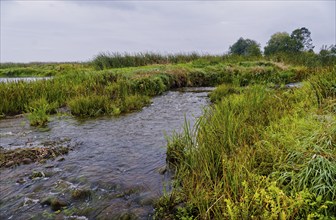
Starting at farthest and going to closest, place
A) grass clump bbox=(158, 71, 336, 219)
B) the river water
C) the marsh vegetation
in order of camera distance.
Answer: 1. the river water
2. the marsh vegetation
3. grass clump bbox=(158, 71, 336, 219)

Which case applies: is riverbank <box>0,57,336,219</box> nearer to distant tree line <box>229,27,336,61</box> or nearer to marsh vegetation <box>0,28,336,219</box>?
marsh vegetation <box>0,28,336,219</box>

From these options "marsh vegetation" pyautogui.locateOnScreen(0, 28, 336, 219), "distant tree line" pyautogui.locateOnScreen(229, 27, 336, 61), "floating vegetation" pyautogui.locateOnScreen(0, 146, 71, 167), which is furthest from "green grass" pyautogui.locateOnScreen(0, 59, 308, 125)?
"distant tree line" pyautogui.locateOnScreen(229, 27, 336, 61)

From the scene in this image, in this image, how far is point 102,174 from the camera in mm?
5062

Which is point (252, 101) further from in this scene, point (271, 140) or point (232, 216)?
point (232, 216)

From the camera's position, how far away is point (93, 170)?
17.2ft

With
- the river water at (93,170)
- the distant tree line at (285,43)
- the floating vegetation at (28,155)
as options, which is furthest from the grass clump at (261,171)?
the distant tree line at (285,43)

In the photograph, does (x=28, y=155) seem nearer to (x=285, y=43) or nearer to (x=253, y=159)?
(x=253, y=159)

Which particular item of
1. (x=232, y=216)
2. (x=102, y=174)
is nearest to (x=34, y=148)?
(x=102, y=174)

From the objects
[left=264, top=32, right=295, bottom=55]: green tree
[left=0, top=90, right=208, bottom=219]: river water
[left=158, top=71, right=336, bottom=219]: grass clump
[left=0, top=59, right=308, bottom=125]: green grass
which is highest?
[left=264, top=32, right=295, bottom=55]: green tree

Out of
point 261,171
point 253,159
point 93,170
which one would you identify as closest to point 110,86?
point 93,170

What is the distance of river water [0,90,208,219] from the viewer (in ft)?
13.2

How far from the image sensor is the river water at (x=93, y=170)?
4016 mm

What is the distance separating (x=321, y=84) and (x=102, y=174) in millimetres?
6373

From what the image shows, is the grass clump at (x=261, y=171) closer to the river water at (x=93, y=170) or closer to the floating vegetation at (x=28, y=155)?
the river water at (x=93, y=170)
